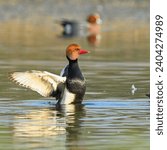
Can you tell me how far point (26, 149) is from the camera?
10.8 meters

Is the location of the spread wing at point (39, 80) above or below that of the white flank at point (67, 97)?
above

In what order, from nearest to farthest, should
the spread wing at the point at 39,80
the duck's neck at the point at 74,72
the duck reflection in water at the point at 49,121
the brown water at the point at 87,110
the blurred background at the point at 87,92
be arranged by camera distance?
the brown water at the point at 87,110 → the blurred background at the point at 87,92 → the duck reflection in water at the point at 49,121 → the spread wing at the point at 39,80 → the duck's neck at the point at 74,72

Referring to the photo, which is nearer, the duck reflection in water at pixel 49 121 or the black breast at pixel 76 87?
the duck reflection in water at pixel 49 121

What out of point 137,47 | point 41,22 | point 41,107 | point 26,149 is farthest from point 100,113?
point 41,22

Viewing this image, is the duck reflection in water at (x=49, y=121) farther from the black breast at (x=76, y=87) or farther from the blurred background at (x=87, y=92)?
the black breast at (x=76, y=87)

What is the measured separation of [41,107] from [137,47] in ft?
45.6

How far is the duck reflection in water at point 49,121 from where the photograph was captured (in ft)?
39.9

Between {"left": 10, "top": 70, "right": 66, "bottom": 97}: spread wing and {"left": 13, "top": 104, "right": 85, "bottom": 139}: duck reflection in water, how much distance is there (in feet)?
1.31

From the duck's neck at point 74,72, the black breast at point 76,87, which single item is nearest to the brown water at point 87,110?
the black breast at point 76,87

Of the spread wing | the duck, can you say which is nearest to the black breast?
the duck

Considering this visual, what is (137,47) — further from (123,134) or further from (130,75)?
(123,134)

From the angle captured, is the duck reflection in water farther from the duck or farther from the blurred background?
the duck

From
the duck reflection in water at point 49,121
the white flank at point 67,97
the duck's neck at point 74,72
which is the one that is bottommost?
the duck reflection in water at point 49,121

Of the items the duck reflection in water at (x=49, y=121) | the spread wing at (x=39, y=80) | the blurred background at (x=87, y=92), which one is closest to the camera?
the blurred background at (x=87, y=92)
